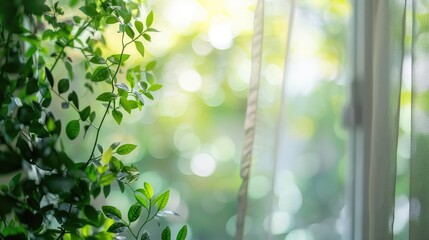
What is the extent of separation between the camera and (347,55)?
4.89 ft

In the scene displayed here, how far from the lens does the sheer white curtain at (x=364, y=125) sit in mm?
1164

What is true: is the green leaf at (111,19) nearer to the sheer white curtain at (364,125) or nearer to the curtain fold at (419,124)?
the sheer white curtain at (364,125)

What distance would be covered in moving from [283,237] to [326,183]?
0.24 metres

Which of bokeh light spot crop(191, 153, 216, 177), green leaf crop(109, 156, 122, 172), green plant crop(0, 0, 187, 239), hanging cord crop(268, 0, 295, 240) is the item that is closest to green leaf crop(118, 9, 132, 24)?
green plant crop(0, 0, 187, 239)

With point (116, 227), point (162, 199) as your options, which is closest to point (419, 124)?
point (162, 199)

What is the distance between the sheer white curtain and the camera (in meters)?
1.16

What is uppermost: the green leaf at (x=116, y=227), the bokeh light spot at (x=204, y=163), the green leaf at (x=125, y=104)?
the green leaf at (x=125, y=104)

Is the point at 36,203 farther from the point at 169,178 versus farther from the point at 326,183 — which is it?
the point at 326,183

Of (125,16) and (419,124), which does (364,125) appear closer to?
(419,124)

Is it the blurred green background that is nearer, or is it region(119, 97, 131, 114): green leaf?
region(119, 97, 131, 114): green leaf

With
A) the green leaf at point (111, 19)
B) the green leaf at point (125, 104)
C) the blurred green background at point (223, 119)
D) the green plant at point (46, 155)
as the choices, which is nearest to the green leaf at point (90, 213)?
the green plant at point (46, 155)

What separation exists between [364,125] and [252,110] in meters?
0.34

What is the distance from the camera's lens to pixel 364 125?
139 centimetres

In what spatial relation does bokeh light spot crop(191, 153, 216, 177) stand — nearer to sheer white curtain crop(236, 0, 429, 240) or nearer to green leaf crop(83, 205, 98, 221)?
sheer white curtain crop(236, 0, 429, 240)
